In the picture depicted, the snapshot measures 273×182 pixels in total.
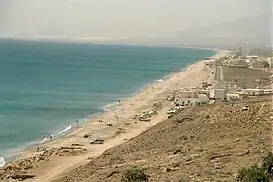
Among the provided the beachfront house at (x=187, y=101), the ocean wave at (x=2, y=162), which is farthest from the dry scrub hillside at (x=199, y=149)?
the beachfront house at (x=187, y=101)

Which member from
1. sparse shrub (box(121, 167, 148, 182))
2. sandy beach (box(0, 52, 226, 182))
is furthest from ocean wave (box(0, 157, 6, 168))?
sparse shrub (box(121, 167, 148, 182))

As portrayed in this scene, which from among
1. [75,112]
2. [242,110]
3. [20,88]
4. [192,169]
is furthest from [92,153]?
[20,88]

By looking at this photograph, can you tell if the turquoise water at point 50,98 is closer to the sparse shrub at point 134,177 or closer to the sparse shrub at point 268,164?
the sparse shrub at point 134,177

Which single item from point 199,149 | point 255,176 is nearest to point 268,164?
point 255,176

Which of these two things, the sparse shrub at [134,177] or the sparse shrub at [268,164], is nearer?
the sparse shrub at [268,164]

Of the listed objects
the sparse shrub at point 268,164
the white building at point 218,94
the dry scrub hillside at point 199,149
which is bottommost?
the white building at point 218,94

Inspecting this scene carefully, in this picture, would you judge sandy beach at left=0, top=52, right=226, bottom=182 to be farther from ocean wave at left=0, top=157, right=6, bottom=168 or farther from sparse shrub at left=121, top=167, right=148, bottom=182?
sparse shrub at left=121, top=167, right=148, bottom=182

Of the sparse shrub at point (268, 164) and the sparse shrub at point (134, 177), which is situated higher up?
the sparse shrub at point (268, 164)

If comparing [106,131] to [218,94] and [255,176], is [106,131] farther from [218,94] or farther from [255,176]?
[255,176]

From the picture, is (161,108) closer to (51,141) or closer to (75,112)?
(75,112)
